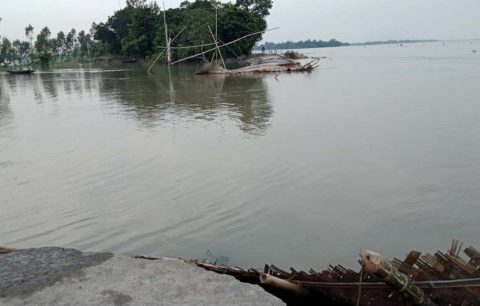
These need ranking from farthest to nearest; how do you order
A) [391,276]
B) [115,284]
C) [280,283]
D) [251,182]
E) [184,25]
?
[184,25], [251,182], [115,284], [280,283], [391,276]

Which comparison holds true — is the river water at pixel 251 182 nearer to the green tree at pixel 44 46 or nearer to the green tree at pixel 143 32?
the green tree at pixel 143 32

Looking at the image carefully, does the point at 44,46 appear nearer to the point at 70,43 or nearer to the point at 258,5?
the point at 70,43

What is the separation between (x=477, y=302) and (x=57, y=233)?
5.87 metres

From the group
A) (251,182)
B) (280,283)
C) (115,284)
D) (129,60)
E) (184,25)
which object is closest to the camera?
(280,283)

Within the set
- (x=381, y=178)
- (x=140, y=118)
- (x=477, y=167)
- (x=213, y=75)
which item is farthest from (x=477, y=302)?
(x=213, y=75)

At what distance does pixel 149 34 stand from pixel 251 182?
65979 mm

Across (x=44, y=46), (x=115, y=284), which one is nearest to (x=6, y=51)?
(x=44, y=46)

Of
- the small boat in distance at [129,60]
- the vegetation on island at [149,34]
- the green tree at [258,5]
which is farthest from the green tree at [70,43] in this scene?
the green tree at [258,5]

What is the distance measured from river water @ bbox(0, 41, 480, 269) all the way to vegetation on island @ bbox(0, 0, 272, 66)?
1208 inches

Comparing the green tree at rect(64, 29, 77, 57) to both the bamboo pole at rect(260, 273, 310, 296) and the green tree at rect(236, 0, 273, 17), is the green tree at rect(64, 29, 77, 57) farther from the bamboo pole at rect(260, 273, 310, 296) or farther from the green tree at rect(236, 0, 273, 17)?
the bamboo pole at rect(260, 273, 310, 296)

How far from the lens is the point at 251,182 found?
910cm

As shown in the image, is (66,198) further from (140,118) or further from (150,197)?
(140,118)

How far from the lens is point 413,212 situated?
24.5 feet

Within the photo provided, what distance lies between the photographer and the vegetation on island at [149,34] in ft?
185
